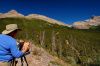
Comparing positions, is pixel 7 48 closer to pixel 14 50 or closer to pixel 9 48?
pixel 9 48

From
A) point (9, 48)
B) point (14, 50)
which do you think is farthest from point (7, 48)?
point (14, 50)

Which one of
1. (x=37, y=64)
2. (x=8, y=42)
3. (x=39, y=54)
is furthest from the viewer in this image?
(x=39, y=54)

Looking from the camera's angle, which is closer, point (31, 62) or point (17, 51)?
point (17, 51)

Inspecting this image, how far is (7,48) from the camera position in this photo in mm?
6242

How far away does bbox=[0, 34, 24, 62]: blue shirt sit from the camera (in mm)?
6156

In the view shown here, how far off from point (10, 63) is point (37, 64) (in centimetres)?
990

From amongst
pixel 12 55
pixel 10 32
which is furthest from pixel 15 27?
pixel 12 55

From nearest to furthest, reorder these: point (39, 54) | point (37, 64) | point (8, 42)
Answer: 1. point (8, 42)
2. point (37, 64)
3. point (39, 54)

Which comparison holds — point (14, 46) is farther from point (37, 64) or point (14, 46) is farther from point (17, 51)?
point (37, 64)

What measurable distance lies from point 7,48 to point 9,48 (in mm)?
40

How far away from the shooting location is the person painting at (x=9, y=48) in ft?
20.2

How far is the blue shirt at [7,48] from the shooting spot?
6156mm

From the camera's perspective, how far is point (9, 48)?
624cm

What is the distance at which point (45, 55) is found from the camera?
18.3 meters
